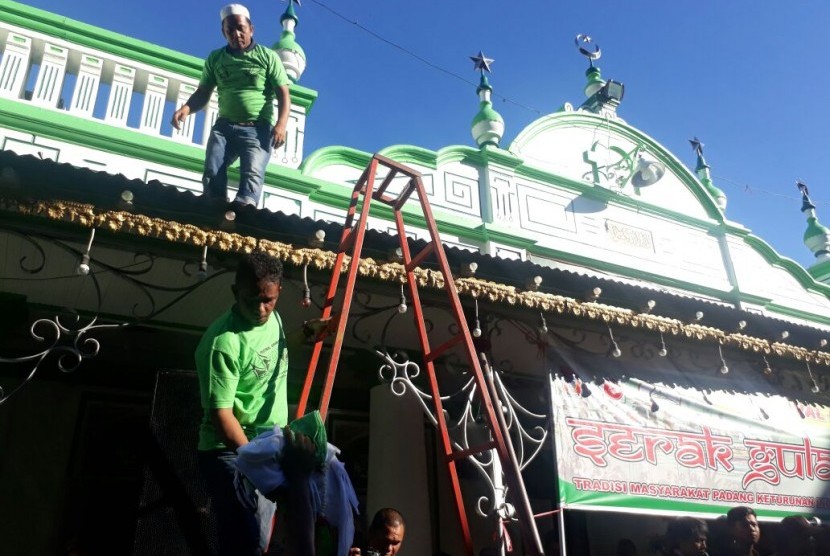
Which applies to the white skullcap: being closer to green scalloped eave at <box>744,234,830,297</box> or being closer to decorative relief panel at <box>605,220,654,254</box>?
decorative relief panel at <box>605,220,654,254</box>

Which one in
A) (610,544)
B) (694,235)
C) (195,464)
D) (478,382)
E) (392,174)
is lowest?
(610,544)

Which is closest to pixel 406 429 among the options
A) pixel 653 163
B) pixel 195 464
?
pixel 195 464

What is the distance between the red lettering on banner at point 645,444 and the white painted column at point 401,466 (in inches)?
49.9

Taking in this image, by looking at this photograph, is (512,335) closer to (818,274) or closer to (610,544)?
(610,544)

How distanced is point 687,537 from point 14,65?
6.81 metres

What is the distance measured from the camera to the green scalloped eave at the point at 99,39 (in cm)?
588

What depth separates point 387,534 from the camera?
3.75 meters

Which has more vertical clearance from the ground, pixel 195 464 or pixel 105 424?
pixel 105 424

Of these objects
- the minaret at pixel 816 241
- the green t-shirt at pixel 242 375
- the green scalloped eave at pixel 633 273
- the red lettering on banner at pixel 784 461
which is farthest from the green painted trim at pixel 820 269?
the green t-shirt at pixel 242 375

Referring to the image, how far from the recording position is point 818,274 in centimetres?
1092

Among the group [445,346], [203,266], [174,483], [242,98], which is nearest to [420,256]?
[445,346]

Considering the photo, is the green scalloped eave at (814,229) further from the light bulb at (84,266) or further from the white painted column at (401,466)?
the light bulb at (84,266)

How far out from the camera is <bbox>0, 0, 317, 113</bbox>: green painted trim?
588 centimetres

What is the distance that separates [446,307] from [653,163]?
18.8 ft
